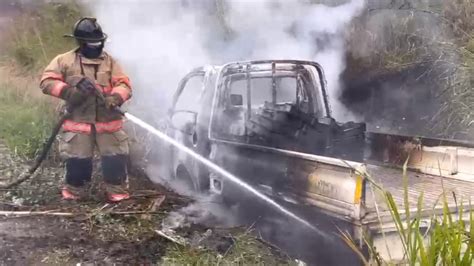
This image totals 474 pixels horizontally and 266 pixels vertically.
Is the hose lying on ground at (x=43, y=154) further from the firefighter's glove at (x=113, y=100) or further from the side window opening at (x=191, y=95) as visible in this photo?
the side window opening at (x=191, y=95)

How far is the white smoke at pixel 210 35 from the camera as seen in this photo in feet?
25.5

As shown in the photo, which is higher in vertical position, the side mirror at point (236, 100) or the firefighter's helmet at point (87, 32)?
the firefighter's helmet at point (87, 32)

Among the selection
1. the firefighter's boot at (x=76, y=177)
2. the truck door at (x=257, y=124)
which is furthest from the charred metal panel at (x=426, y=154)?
the firefighter's boot at (x=76, y=177)

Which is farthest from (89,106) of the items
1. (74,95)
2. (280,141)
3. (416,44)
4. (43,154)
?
(416,44)

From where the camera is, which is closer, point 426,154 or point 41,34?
point 426,154

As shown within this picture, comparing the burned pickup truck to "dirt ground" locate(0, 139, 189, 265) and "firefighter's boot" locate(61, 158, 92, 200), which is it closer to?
"dirt ground" locate(0, 139, 189, 265)

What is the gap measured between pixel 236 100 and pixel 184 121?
29.7 inches

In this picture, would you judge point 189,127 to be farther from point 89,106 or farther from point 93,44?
point 93,44

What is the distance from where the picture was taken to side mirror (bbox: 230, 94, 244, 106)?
5809 mm

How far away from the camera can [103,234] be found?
5043 millimetres

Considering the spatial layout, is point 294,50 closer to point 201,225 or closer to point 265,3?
point 265,3

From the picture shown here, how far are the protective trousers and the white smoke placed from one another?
71.8 inches

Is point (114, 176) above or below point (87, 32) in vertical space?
below

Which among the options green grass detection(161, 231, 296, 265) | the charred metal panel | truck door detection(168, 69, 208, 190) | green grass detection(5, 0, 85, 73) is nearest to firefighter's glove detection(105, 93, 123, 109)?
truck door detection(168, 69, 208, 190)
